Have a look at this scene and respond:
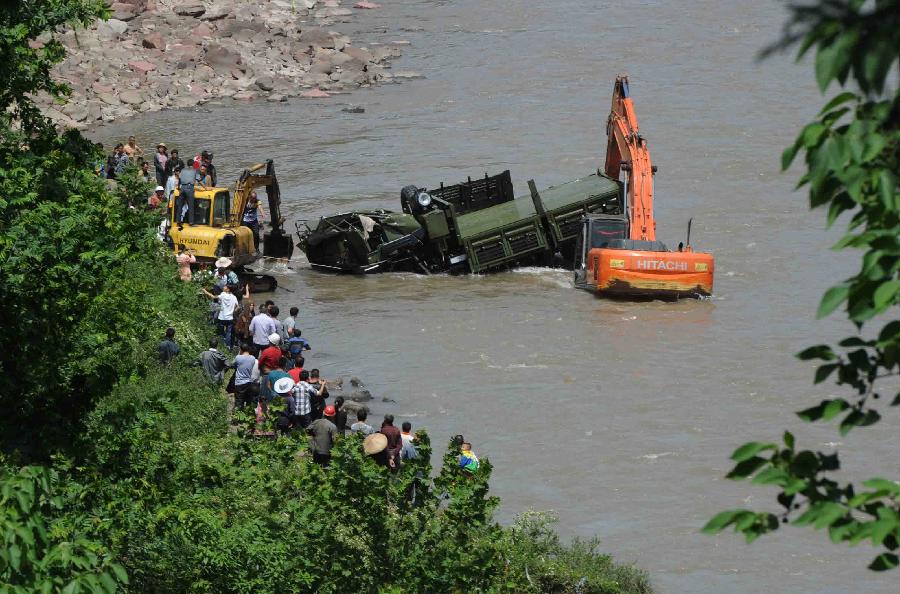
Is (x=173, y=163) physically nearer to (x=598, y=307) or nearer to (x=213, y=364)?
(x=598, y=307)

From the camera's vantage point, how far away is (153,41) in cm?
5266

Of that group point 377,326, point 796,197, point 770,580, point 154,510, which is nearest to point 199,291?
point 377,326

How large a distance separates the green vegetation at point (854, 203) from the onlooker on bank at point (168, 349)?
14053 millimetres

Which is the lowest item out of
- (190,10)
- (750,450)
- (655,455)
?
(655,455)

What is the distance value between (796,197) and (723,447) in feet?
56.1

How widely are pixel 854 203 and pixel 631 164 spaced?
24.5m

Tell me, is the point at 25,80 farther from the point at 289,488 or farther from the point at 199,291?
the point at 199,291

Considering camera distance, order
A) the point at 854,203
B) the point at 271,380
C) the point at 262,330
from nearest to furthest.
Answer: the point at 854,203
the point at 271,380
the point at 262,330

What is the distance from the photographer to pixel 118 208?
455 inches

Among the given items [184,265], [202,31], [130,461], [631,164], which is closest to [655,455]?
[184,265]

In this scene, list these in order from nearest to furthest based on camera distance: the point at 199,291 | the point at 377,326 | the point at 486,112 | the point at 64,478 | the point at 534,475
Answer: the point at 64,478, the point at 534,475, the point at 199,291, the point at 377,326, the point at 486,112

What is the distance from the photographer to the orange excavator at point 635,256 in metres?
27.2

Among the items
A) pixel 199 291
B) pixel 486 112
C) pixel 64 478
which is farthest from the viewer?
pixel 486 112

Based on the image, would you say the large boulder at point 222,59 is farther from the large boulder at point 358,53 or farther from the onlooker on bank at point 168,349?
the onlooker on bank at point 168,349
